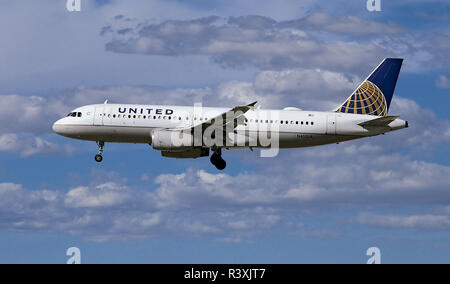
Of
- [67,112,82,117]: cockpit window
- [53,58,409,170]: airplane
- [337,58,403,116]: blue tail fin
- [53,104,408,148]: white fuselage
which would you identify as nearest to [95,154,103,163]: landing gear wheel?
[53,58,409,170]: airplane

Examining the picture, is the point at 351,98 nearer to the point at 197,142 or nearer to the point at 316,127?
the point at 316,127

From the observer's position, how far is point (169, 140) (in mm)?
61625

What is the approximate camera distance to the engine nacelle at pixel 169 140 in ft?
202

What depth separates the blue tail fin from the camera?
69312 mm

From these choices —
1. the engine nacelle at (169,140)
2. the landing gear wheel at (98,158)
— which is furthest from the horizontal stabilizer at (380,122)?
the landing gear wheel at (98,158)

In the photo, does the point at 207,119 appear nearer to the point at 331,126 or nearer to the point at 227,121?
the point at 227,121

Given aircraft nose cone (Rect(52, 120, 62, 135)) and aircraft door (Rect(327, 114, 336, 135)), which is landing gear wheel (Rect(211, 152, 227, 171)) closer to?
aircraft door (Rect(327, 114, 336, 135))

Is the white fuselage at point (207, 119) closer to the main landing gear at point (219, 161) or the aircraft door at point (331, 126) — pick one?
the aircraft door at point (331, 126)

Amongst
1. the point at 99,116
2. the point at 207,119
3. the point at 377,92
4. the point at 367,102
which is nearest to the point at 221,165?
the point at 207,119

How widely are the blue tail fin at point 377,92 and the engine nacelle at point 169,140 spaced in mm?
15211
